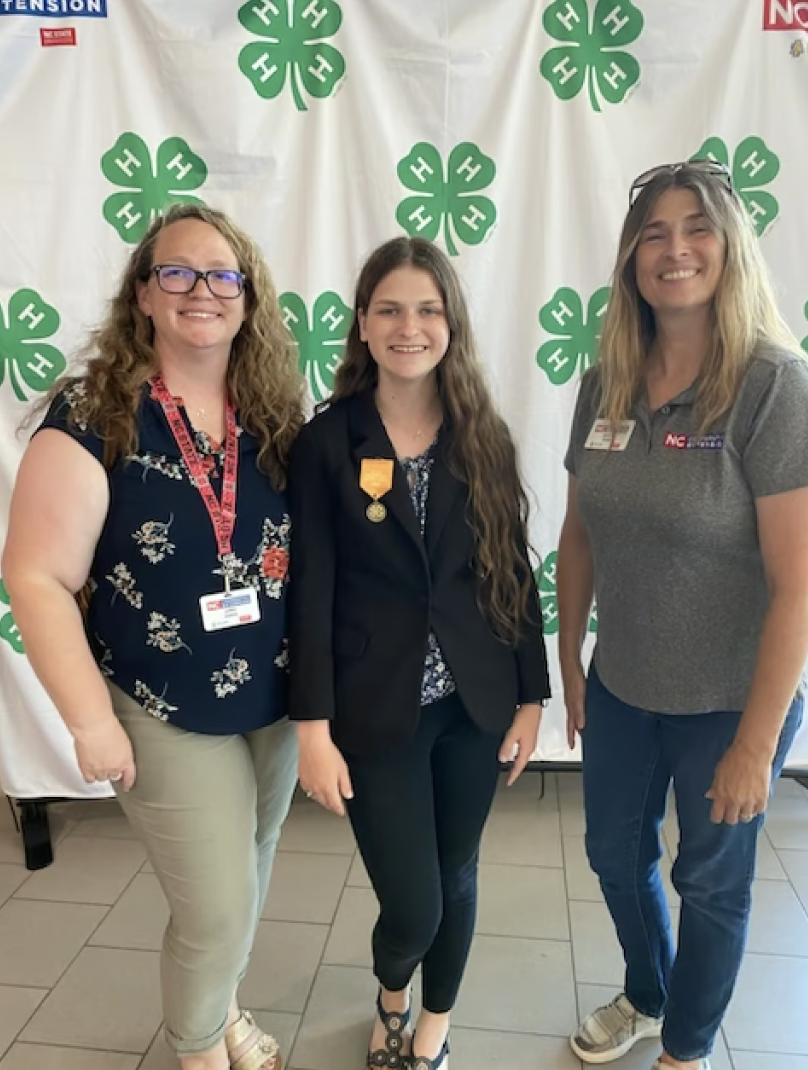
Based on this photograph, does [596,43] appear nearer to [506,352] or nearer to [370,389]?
[506,352]

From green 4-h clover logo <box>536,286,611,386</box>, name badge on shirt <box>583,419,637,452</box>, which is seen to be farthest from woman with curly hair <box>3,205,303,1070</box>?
green 4-h clover logo <box>536,286,611,386</box>

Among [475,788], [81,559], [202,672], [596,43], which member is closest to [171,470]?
[81,559]

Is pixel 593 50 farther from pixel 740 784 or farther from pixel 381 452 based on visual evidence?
pixel 740 784

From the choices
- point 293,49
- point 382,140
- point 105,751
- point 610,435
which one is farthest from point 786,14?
point 105,751

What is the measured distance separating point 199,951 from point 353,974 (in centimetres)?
72

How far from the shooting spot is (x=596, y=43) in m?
2.18

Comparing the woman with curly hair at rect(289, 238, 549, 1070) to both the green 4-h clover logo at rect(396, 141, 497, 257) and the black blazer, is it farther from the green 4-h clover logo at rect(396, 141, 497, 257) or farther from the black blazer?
the green 4-h clover logo at rect(396, 141, 497, 257)

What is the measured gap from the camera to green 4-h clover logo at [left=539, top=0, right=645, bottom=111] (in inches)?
85.1

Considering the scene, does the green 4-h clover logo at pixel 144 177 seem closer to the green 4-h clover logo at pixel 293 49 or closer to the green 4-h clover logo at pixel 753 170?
the green 4-h clover logo at pixel 293 49

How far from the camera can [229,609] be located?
1327mm

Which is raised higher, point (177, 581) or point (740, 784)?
point (177, 581)

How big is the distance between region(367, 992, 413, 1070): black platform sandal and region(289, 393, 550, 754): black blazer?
0.70 meters

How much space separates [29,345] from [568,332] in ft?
4.94

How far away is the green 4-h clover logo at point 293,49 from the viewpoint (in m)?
2.16
